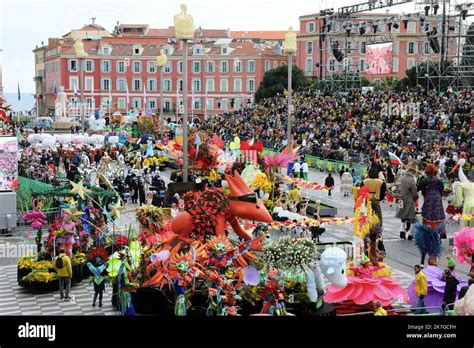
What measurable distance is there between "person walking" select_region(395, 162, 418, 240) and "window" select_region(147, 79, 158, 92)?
5882 cm

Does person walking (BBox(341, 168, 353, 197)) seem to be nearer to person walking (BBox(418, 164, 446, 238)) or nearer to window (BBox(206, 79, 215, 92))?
person walking (BBox(418, 164, 446, 238))

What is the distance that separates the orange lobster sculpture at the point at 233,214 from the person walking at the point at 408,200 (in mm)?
6784

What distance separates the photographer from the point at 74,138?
40.1m

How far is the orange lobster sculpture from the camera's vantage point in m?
13.5

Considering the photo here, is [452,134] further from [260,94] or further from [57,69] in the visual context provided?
[57,69]

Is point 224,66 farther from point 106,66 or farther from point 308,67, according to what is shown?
point 106,66

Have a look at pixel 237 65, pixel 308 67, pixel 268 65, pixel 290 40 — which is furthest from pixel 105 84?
pixel 290 40

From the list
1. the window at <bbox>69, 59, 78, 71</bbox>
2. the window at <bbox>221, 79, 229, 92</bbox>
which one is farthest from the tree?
the window at <bbox>69, 59, 78, 71</bbox>

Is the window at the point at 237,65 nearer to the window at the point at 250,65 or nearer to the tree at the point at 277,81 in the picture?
the window at the point at 250,65

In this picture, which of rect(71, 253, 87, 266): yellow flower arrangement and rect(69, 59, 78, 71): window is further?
rect(69, 59, 78, 71): window

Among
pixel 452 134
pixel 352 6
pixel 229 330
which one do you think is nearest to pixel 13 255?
pixel 229 330

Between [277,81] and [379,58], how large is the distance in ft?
46.8

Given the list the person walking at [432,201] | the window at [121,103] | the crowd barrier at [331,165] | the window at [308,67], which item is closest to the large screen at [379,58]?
the window at [308,67]

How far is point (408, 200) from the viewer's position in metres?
20.0
